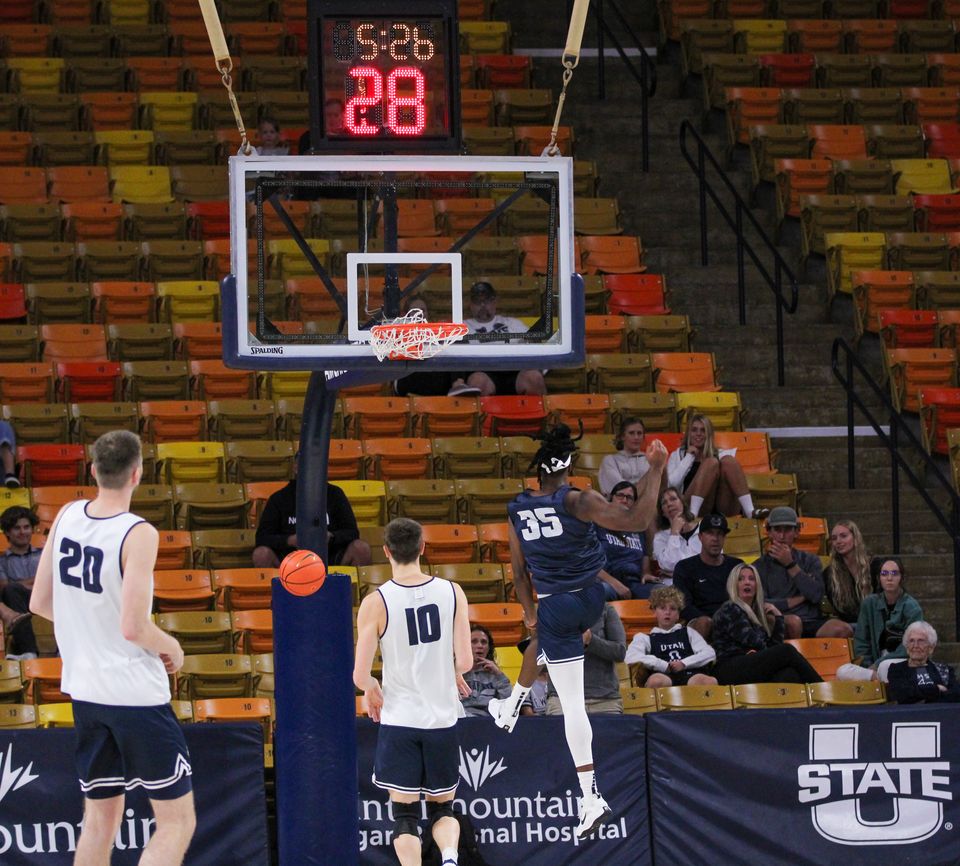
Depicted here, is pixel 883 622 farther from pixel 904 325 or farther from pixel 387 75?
pixel 387 75

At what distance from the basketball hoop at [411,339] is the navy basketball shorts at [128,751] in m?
2.21

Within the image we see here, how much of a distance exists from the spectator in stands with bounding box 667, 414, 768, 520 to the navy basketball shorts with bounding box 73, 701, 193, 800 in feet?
23.8

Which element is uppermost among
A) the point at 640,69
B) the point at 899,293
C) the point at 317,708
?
the point at 640,69

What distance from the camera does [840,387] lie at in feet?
54.2

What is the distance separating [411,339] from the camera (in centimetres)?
870

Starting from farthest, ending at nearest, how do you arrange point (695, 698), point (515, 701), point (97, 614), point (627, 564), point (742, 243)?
point (742, 243) → point (627, 564) → point (695, 698) → point (515, 701) → point (97, 614)

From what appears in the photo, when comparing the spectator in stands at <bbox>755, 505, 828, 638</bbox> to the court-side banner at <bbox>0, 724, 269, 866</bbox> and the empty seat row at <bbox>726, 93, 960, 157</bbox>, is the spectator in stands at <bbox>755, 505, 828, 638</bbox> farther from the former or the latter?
the empty seat row at <bbox>726, 93, 960, 157</bbox>

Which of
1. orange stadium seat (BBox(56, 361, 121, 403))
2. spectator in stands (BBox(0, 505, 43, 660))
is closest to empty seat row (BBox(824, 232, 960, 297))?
orange stadium seat (BBox(56, 361, 121, 403))

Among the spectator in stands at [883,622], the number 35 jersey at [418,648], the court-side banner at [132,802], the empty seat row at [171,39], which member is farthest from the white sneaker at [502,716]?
the empty seat row at [171,39]

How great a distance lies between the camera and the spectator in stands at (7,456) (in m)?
13.7

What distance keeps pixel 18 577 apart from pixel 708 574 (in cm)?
466

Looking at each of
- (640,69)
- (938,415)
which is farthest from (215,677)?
(640,69)

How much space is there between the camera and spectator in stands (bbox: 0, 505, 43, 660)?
12.2m

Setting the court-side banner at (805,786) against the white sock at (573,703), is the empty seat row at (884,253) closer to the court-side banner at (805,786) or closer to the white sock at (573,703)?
the court-side banner at (805,786)
